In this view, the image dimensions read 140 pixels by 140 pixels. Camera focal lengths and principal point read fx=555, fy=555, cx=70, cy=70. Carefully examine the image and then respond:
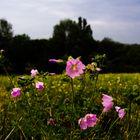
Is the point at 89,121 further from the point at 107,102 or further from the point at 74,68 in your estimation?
the point at 74,68

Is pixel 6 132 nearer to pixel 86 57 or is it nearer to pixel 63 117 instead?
pixel 63 117

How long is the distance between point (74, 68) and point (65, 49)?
60.5 m

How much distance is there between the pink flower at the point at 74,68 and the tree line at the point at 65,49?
38.1 metres

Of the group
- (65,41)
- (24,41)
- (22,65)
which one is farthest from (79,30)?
(22,65)

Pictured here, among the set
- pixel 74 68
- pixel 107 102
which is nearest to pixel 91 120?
pixel 107 102

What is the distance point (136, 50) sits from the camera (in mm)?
62312

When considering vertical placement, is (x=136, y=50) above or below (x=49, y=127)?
below

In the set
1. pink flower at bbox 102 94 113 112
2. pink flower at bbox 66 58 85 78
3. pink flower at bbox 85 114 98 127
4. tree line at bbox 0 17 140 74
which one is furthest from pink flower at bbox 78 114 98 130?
tree line at bbox 0 17 140 74

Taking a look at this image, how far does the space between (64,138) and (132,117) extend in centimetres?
130

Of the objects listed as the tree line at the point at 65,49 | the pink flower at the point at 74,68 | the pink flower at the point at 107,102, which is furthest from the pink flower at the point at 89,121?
the tree line at the point at 65,49

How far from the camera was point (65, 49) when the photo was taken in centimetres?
6375

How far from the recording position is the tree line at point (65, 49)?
51994 mm

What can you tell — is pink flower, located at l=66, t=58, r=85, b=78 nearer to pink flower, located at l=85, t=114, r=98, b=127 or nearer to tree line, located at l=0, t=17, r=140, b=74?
pink flower, located at l=85, t=114, r=98, b=127

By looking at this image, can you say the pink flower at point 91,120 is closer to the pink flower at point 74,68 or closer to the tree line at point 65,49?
the pink flower at point 74,68
